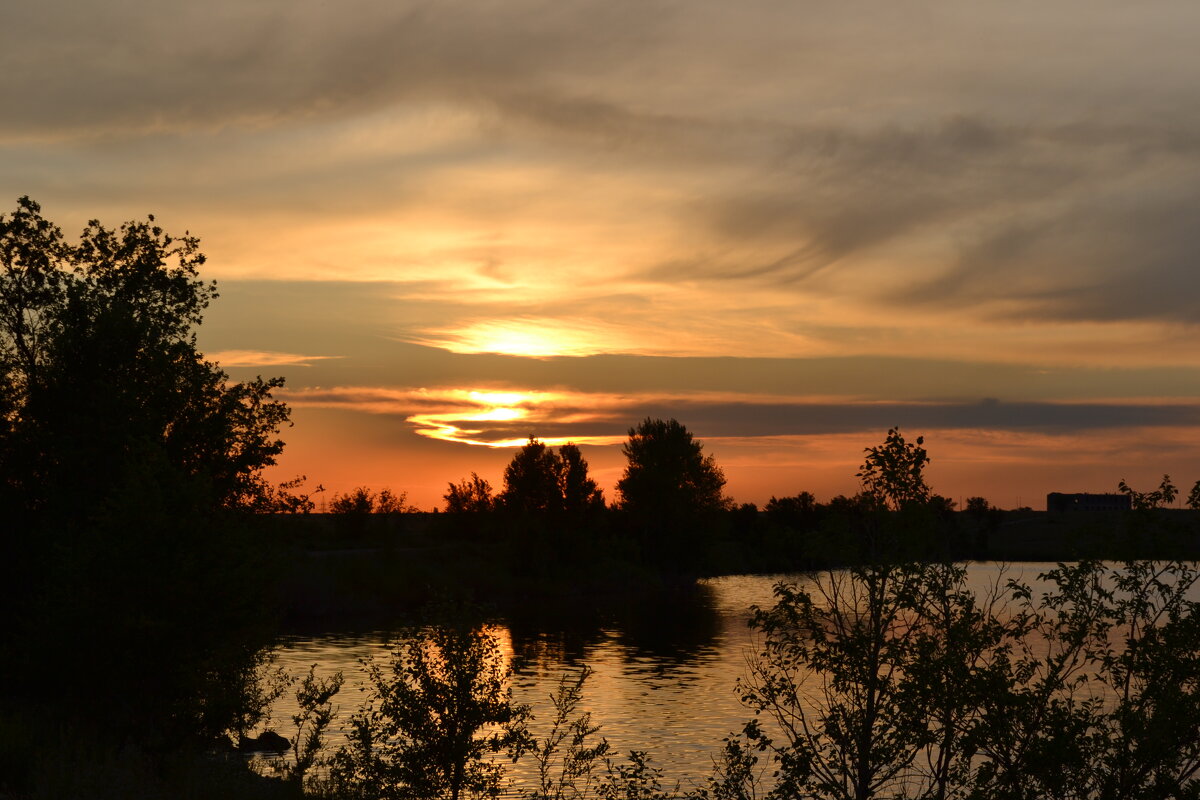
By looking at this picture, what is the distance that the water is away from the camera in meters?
52.1

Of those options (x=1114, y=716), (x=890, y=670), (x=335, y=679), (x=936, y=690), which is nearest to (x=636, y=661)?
(x=335, y=679)

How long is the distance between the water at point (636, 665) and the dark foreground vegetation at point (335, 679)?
10.2ft

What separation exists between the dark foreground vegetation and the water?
10.2ft

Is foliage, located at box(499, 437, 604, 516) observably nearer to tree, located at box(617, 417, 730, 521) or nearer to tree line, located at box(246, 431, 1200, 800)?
tree, located at box(617, 417, 730, 521)

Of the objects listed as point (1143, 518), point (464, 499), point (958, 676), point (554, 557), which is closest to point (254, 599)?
point (958, 676)

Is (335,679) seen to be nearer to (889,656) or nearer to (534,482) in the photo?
(889,656)

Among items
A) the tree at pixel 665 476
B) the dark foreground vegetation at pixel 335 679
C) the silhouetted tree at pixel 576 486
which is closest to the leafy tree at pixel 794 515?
the tree at pixel 665 476

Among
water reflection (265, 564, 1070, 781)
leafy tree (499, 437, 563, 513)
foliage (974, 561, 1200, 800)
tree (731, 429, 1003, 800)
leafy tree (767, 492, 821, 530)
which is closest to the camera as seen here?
foliage (974, 561, 1200, 800)

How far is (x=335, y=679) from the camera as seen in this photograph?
40.7 meters

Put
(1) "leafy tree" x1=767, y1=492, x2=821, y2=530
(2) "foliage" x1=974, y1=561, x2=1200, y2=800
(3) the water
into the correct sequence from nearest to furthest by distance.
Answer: (2) "foliage" x1=974, y1=561, x2=1200, y2=800, (3) the water, (1) "leafy tree" x1=767, y1=492, x2=821, y2=530

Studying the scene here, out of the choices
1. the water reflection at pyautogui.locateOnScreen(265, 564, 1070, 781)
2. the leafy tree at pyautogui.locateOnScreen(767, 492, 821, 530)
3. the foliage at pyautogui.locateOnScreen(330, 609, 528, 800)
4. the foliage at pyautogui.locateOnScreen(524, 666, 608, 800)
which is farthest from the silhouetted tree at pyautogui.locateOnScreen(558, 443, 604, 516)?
the foliage at pyautogui.locateOnScreen(330, 609, 528, 800)

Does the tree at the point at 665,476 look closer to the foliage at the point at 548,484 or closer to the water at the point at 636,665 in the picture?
the foliage at the point at 548,484

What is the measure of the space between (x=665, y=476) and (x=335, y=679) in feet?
372

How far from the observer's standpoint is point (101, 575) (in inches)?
1259
